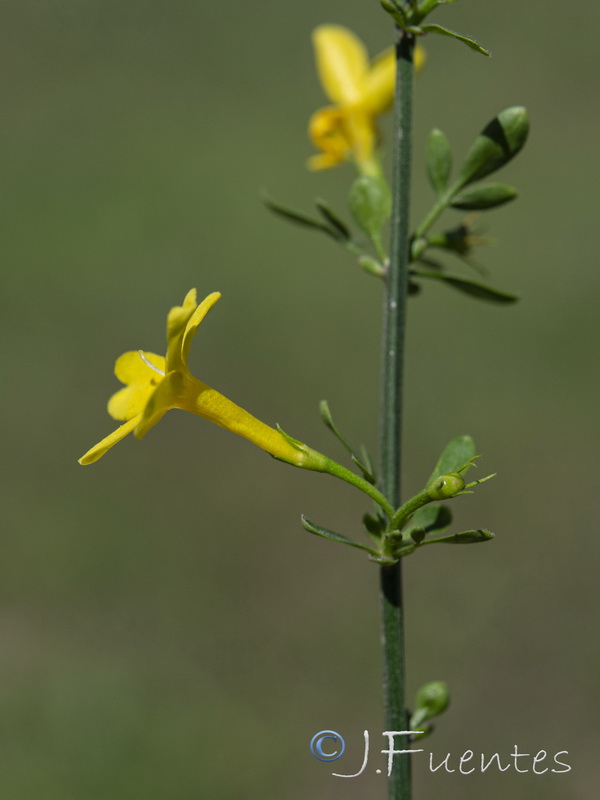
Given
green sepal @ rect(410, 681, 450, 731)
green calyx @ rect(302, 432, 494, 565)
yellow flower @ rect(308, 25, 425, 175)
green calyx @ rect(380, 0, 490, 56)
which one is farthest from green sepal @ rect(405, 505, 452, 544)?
yellow flower @ rect(308, 25, 425, 175)

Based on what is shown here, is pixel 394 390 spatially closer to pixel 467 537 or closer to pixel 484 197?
pixel 467 537

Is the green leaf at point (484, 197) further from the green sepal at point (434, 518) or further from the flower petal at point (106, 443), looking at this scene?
the flower petal at point (106, 443)

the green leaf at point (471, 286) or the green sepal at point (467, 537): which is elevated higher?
the green leaf at point (471, 286)

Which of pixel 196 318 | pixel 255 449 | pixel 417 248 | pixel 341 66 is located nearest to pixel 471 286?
pixel 417 248

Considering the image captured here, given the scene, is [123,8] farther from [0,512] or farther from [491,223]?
[0,512]

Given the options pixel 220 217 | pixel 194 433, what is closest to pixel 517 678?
pixel 194 433

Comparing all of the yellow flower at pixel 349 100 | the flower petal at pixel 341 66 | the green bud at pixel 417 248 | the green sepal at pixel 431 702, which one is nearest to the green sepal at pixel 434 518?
the green sepal at pixel 431 702

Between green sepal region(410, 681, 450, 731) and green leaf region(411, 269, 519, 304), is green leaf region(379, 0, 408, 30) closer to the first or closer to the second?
green leaf region(411, 269, 519, 304)
